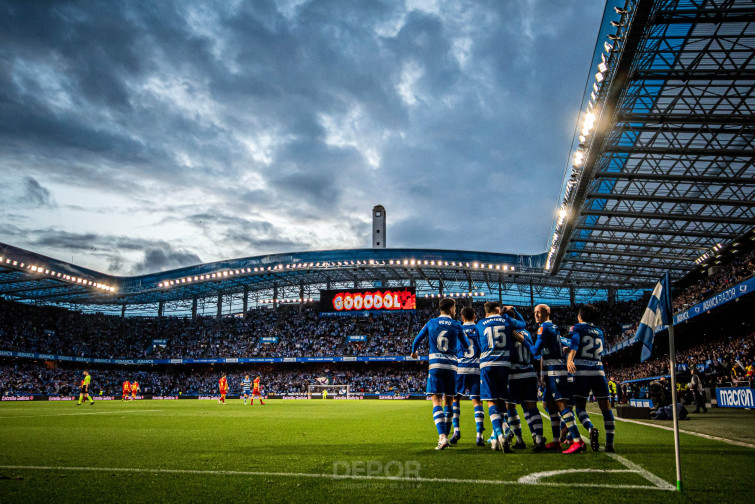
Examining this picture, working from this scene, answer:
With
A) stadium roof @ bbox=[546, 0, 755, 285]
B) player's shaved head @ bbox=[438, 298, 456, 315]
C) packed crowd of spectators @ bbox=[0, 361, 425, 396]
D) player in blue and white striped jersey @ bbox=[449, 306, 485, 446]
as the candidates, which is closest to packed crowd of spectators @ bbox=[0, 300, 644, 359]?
packed crowd of spectators @ bbox=[0, 361, 425, 396]

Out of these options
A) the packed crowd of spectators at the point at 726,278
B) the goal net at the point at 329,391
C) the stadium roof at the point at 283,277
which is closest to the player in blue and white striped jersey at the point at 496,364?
the packed crowd of spectators at the point at 726,278

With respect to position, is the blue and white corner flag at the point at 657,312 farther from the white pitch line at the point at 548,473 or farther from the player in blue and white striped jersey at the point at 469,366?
the player in blue and white striped jersey at the point at 469,366

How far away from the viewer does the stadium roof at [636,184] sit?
51.4 feet

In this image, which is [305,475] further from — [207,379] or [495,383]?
[207,379]

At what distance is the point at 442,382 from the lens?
7.55m

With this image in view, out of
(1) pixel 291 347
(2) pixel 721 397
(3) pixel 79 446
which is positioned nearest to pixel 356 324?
(1) pixel 291 347

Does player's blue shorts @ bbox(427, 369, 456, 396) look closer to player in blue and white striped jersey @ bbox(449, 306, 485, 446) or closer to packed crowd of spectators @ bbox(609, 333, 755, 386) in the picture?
player in blue and white striped jersey @ bbox(449, 306, 485, 446)

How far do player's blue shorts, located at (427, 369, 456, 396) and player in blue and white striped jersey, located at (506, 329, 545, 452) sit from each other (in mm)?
853

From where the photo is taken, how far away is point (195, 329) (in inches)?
2287

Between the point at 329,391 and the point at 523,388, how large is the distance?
136ft

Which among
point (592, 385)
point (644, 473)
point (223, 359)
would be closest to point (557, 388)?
point (592, 385)

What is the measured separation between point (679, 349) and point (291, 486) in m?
39.9

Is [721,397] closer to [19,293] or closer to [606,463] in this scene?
[606,463]

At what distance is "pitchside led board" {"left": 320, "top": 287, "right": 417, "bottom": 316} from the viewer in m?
48.7
